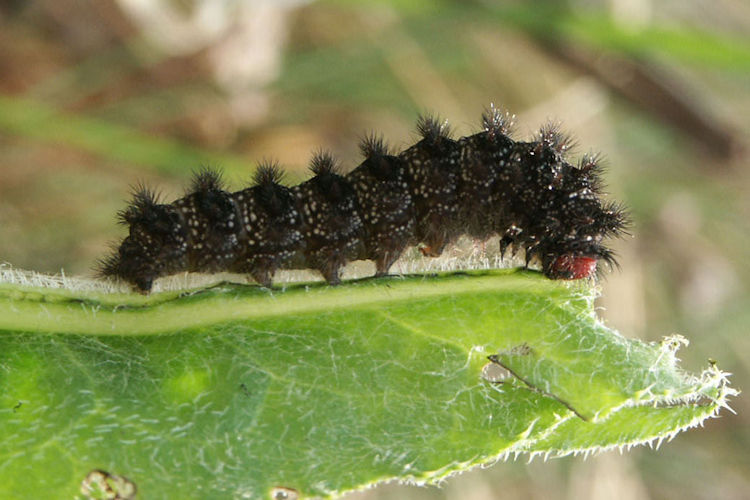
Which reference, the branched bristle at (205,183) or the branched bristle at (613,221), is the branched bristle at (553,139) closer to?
the branched bristle at (613,221)

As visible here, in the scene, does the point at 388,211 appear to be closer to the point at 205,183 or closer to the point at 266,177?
the point at 266,177

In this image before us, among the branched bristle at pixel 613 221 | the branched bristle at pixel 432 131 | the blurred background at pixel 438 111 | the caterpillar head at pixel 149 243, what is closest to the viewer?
the caterpillar head at pixel 149 243

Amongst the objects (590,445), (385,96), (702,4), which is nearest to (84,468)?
(590,445)

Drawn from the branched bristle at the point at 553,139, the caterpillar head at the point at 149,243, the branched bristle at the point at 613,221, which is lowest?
the branched bristle at the point at 613,221

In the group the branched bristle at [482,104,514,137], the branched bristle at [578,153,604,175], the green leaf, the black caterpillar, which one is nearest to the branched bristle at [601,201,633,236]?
the black caterpillar

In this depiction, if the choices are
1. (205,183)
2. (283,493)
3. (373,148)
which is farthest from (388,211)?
(283,493)

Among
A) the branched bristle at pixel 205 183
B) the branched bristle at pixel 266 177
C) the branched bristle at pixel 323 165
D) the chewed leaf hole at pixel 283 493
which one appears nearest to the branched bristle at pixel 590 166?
the branched bristle at pixel 323 165

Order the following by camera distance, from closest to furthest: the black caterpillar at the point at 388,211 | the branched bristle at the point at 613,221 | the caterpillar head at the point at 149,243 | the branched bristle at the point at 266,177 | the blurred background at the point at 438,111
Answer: the caterpillar head at the point at 149,243, the black caterpillar at the point at 388,211, the branched bristle at the point at 613,221, the branched bristle at the point at 266,177, the blurred background at the point at 438,111

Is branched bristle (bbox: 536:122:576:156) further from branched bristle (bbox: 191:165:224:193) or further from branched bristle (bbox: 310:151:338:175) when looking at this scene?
branched bristle (bbox: 191:165:224:193)
